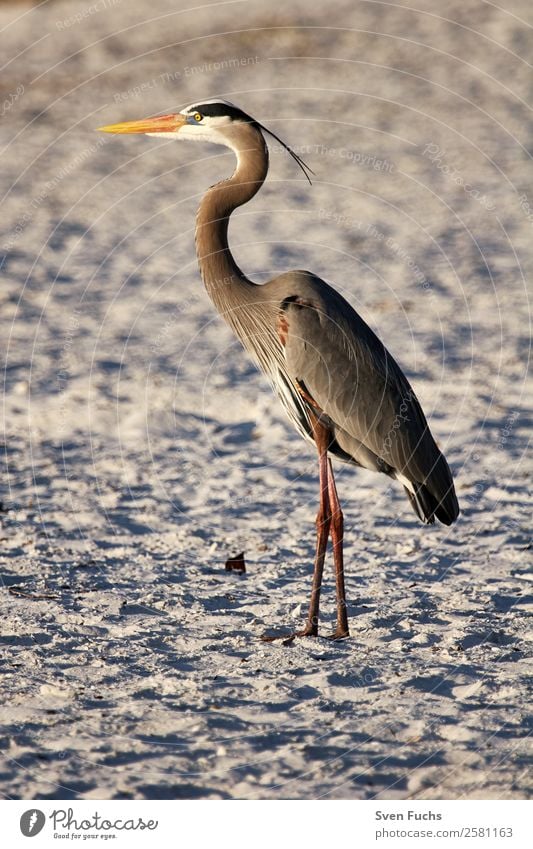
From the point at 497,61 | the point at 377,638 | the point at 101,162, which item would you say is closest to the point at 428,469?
the point at 377,638

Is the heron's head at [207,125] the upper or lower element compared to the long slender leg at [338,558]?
upper

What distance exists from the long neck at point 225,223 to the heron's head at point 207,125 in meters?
0.06

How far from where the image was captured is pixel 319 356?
639 cm

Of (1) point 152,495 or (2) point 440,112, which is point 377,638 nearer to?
(1) point 152,495

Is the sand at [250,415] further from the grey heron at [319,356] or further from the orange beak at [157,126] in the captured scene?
the orange beak at [157,126]

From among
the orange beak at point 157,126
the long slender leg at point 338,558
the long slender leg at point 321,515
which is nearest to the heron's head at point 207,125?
the orange beak at point 157,126

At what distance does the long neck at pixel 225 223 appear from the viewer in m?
6.57

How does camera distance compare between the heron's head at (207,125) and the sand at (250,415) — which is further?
the heron's head at (207,125)

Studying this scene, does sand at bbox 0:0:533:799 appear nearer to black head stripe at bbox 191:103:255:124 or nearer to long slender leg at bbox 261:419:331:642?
long slender leg at bbox 261:419:331:642

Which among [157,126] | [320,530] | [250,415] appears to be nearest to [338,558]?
[320,530]

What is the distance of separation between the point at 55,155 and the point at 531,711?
9864 millimetres

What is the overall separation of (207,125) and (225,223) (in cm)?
55

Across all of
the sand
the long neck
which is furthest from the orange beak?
the sand

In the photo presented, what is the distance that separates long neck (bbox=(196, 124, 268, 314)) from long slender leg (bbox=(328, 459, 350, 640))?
1127mm
